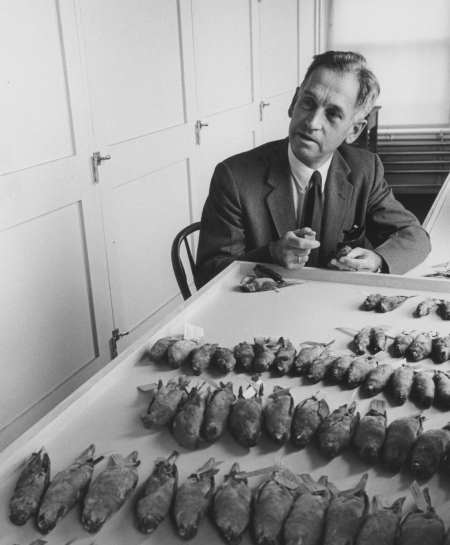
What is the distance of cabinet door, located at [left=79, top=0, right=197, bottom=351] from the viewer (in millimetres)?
2918

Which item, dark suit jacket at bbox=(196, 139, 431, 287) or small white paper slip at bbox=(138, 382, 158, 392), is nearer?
small white paper slip at bbox=(138, 382, 158, 392)

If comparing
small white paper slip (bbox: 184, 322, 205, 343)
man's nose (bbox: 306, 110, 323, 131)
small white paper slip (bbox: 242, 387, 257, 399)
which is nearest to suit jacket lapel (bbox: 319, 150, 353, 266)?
man's nose (bbox: 306, 110, 323, 131)

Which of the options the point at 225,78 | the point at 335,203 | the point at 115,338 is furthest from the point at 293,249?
the point at 225,78

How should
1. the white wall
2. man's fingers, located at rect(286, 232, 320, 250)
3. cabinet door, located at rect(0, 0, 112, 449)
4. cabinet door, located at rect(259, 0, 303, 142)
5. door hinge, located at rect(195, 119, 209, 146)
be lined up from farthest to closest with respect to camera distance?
the white wall → cabinet door, located at rect(259, 0, 303, 142) → door hinge, located at rect(195, 119, 209, 146) → cabinet door, located at rect(0, 0, 112, 449) → man's fingers, located at rect(286, 232, 320, 250)

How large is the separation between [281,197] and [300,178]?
10cm

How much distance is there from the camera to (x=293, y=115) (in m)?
2.19

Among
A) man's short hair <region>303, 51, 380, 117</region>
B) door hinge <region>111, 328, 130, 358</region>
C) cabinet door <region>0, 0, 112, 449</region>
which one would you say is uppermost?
man's short hair <region>303, 51, 380, 117</region>

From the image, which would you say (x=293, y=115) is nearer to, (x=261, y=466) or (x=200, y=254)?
(x=200, y=254)

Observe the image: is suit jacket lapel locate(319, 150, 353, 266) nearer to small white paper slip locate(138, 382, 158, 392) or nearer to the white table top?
the white table top

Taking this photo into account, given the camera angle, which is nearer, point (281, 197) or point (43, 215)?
point (281, 197)

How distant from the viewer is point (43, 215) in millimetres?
2582

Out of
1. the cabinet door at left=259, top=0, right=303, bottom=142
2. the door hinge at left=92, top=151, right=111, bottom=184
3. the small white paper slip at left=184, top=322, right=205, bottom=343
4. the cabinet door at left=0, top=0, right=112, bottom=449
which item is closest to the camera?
the small white paper slip at left=184, top=322, right=205, bottom=343

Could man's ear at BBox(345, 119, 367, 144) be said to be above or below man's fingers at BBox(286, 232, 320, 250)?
above

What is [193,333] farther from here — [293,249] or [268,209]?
[268,209]
